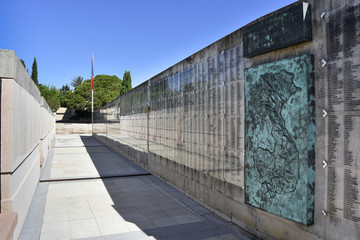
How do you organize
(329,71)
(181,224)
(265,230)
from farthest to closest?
1. (181,224)
2. (265,230)
3. (329,71)

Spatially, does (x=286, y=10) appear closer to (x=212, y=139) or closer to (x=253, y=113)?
(x=253, y=113)

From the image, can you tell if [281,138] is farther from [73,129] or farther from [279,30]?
[73,129]

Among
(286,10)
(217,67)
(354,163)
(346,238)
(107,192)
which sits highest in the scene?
(286,10)

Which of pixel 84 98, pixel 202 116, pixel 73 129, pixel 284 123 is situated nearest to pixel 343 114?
pixel 284 123

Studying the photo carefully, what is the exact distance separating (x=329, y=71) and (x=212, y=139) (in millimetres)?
2882

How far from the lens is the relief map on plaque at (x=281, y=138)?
3537 mm

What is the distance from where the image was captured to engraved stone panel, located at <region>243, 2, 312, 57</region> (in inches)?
141

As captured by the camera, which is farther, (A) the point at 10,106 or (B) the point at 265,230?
(B) the point at 265,230

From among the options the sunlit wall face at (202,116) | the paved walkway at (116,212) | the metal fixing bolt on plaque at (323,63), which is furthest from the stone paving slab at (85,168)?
the metal fixing bolt on plaque at (323,63)

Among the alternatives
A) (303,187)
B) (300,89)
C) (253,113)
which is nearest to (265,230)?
(303,187)

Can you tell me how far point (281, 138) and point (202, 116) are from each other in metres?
2.52

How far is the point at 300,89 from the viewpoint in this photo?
12.0ft

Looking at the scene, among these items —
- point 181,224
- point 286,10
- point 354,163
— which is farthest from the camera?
point 181,224

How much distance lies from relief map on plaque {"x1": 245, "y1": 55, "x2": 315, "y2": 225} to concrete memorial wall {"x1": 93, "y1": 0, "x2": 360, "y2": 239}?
1cm
